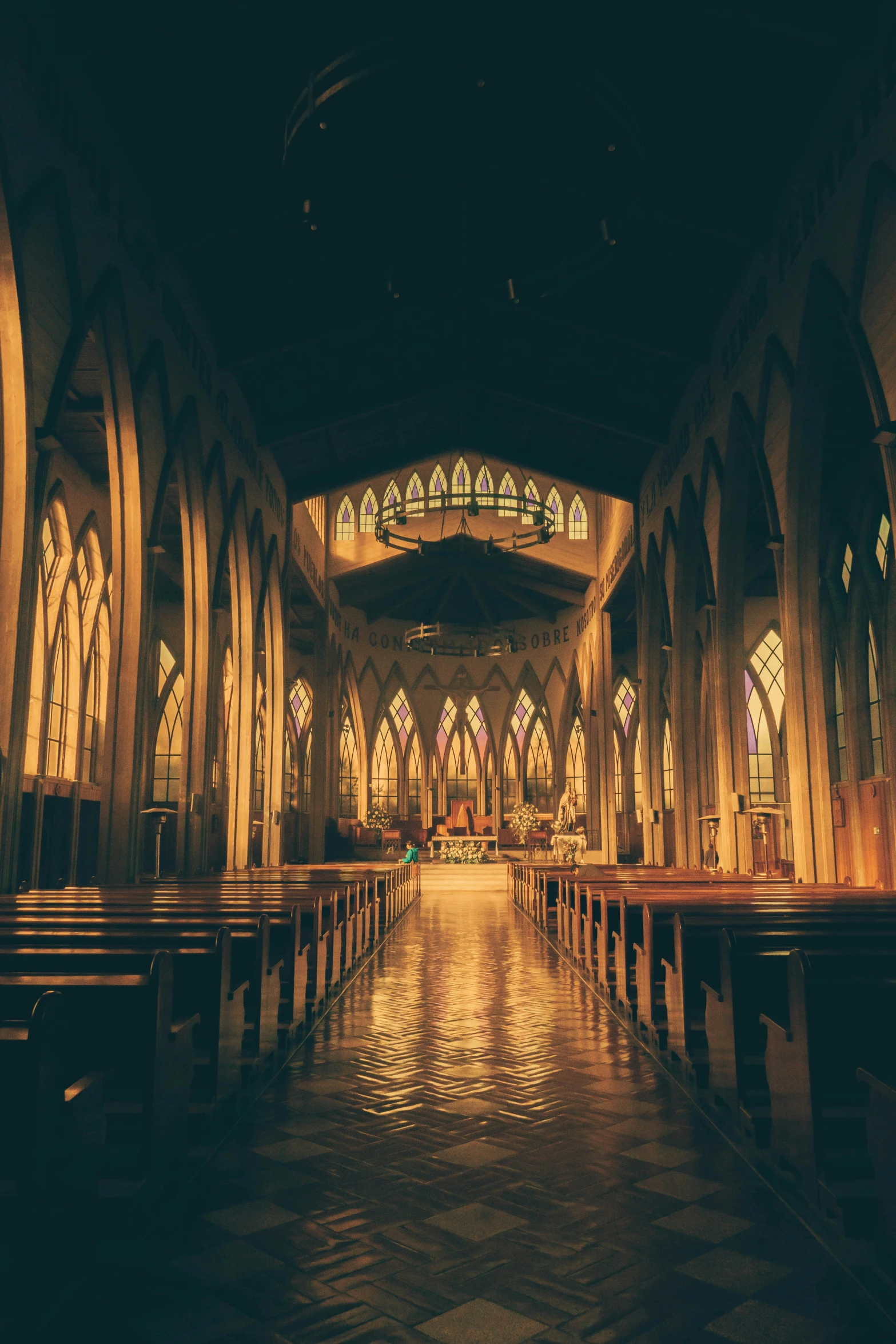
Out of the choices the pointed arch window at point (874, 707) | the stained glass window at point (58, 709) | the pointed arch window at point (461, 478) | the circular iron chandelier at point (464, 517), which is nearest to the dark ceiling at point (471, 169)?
the circular iron chandelier at point (464, 517)

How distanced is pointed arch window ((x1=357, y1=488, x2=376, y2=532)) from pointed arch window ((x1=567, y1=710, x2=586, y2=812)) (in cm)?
890

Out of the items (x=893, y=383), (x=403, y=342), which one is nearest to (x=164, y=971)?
(x=893, y=383)

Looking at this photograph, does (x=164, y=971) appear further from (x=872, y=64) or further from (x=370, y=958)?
(x=872, y=64)

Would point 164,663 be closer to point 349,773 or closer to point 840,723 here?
point 349,773

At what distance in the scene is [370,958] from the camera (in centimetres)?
923

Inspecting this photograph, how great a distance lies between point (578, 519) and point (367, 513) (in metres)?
5.99

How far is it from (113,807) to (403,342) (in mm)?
9261

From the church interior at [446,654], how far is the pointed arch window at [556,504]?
1528mm

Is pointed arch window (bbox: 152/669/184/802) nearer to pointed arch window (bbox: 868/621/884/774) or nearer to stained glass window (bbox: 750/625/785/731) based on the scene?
stained glass window (bbox: 750/625/785/731)

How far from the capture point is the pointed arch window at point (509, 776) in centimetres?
3114

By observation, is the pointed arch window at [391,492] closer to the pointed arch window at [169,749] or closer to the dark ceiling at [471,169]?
the pointed arch window at [169,749]

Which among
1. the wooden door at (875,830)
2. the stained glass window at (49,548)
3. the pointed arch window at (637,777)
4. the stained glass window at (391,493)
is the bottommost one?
the wooden door at (875,830)

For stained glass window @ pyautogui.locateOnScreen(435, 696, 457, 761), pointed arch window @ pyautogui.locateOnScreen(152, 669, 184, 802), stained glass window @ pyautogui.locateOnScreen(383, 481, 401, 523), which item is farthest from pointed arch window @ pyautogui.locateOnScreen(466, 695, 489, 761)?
pointed arch window @ pyautogui.locateOnScreen(152, 669, 184, 802)

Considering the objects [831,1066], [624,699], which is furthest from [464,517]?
[831,1066]
